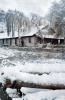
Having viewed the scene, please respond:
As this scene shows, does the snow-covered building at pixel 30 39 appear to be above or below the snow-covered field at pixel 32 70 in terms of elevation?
above

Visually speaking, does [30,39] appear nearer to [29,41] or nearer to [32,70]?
[29,41]

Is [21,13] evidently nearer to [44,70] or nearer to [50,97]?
[44,70]

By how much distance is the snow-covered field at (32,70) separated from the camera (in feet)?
13.4

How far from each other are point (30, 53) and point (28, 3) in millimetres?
1108

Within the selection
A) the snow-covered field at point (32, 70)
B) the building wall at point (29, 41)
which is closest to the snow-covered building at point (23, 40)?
the building wall at point (29, 41)

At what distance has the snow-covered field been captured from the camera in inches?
161

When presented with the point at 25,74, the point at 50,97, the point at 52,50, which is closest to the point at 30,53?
the point at 52,50

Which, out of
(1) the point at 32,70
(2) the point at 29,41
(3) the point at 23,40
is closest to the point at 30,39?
(2) the point at 29,41

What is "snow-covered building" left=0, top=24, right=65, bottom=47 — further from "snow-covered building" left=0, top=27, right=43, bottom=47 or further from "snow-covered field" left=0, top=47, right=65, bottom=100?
"snow-covered field" left=0, top=47, right=65, bottom=100

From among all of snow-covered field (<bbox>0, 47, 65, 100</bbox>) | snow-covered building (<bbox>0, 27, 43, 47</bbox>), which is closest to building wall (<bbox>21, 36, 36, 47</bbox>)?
snow-covered building (<bbox>0, 27, 43, 47</bbox>)

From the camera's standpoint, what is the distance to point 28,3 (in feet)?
18.5

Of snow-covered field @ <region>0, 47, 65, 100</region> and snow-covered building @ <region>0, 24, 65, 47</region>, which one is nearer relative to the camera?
snow-covered field @ <region>0, 47, 65, 100</region>

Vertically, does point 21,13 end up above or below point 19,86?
above

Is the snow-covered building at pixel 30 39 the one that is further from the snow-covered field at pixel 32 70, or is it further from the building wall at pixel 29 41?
Answer: the snow-covered field at pixel 32 70
